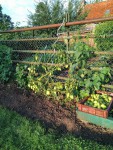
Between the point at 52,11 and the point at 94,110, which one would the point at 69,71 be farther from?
the point at 52,11

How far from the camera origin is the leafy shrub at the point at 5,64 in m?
5.17

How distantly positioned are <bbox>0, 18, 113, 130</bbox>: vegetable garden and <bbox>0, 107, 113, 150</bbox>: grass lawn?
31.3 inches

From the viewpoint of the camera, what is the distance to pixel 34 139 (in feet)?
9.45

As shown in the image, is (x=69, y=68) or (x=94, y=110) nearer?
(x=94, y=110)

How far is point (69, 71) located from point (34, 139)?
5.09ft

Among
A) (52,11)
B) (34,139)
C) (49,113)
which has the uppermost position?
(52,11)

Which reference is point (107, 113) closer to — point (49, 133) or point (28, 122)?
point (49, 133)

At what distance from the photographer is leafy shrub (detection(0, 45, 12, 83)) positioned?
517 cm

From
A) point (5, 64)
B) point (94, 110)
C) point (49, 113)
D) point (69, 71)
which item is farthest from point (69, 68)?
point (5, 64)

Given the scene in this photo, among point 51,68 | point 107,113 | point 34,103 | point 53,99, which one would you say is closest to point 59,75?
point 51,68

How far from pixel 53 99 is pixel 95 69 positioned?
1.17m

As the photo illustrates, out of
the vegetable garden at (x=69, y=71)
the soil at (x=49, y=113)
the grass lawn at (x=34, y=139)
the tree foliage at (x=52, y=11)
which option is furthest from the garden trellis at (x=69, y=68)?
the tree foliage at (x=52, y=11)

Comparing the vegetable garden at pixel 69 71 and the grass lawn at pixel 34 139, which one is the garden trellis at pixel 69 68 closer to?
the vegetable garden at pixel 69 71

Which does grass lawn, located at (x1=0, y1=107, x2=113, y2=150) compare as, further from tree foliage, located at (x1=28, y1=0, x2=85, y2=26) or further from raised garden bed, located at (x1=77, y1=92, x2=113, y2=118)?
tree foliage, located at (x1=28, y1=0, x2=85, y2=26)
